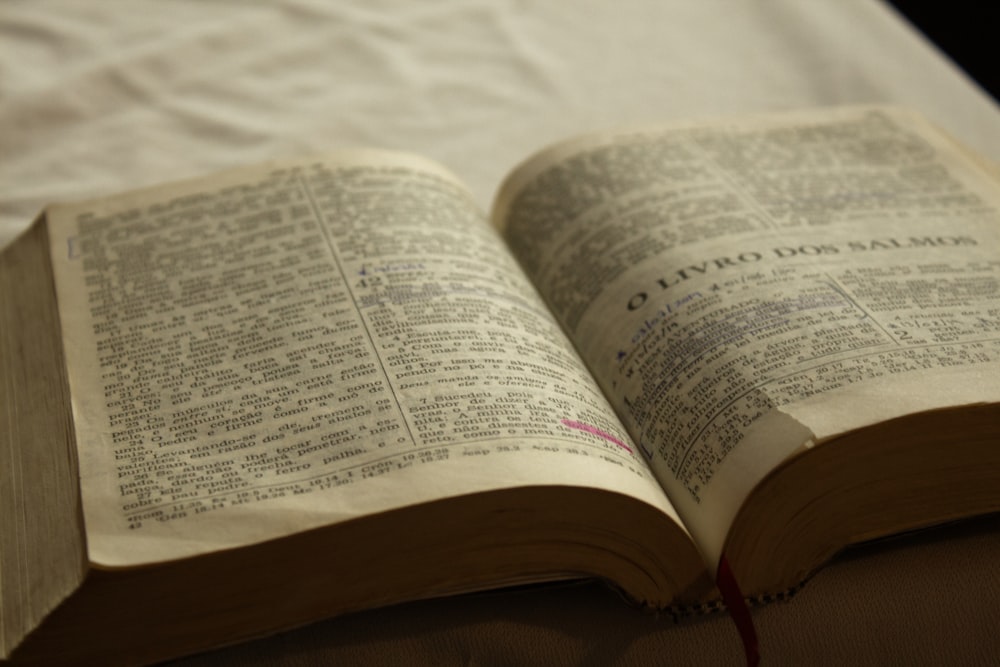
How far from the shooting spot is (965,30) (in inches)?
81.4

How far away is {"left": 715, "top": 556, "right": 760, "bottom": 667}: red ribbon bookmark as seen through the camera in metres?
0.53

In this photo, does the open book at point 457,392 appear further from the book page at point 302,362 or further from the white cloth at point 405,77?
the white cloth at point 405,77

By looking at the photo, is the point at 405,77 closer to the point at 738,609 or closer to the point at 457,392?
the point at 457,392

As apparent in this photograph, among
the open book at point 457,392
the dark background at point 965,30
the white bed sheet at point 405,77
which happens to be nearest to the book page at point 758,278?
the open book at point 457,392

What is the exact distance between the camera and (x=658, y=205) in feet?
2.45

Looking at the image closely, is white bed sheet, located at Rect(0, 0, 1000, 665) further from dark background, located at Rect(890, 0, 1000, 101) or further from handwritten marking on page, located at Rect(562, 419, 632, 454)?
dark background, located at Rect(890, 0, 1000, 101)

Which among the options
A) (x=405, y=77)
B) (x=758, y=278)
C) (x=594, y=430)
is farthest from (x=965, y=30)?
(x=594, y=430)

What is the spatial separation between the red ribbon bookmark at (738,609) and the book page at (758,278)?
1 centimetres

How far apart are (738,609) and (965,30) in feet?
6.20

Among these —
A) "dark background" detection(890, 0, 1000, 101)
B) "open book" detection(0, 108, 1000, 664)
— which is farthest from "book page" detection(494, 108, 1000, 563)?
"dark background" detection(890, 0, 1000, 101)

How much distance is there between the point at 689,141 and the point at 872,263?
217mm

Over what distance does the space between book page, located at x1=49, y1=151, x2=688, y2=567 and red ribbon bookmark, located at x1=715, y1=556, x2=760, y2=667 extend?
1.9 inches

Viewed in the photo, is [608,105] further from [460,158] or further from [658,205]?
[658,205]

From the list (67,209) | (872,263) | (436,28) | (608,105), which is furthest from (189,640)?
(436,28)
